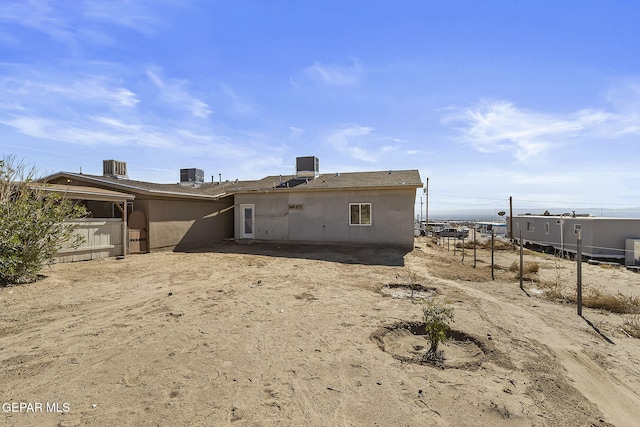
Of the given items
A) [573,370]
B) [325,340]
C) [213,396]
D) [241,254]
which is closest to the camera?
[213,396]

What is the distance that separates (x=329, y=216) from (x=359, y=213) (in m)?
1.50

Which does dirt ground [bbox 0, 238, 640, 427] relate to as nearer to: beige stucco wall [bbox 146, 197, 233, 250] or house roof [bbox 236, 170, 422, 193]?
beige stucco wall [bbox 146, 197, 233, 250]

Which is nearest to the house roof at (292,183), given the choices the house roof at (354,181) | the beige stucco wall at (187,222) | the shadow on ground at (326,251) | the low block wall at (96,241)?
the house roof at (354,181)

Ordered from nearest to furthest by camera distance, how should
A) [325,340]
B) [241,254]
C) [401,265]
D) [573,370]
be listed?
[573,370]
[325,340]
[401,265]
[241,254]

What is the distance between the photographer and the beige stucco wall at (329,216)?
575 inches

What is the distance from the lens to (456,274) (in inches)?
401

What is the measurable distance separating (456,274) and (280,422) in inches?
344

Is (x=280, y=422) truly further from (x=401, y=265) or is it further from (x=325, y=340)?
(x=401, y=265)

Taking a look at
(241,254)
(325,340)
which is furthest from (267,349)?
(241,254)

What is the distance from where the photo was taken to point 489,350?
4.47 m

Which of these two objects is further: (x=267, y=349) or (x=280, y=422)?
(x=267, y=349)

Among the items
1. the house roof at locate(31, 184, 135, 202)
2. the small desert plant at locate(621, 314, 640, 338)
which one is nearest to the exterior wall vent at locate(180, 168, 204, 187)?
the house roof at locate(31, 184, 135, 202)
